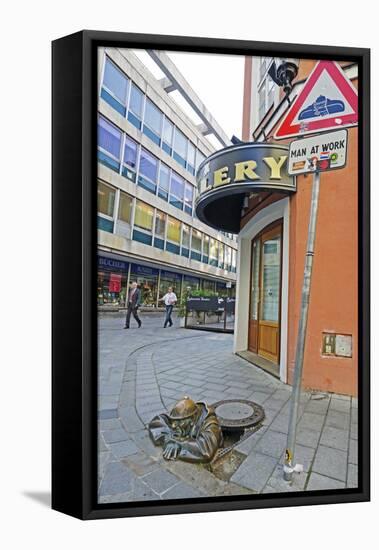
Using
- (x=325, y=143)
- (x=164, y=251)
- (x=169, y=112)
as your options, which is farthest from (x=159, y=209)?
(x=325, y=143)

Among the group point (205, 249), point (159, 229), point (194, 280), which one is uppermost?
point (159, 229)

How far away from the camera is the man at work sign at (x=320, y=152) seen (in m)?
1.93

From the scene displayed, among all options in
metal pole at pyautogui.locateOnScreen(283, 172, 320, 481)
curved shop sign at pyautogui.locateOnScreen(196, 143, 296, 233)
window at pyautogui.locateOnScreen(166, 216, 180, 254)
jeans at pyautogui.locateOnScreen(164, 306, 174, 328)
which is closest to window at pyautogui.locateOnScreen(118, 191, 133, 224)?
window at pyautogui.locateOnScreen(166, 216, 180, 254)

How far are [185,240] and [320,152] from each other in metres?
1.14

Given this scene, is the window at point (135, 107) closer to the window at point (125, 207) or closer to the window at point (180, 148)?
the window at point (180, 148)

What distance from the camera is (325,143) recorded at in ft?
6.42

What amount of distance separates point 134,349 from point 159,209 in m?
1.03

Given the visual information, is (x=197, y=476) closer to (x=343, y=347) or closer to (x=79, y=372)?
(x=79, y=372)

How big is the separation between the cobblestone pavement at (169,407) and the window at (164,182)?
89cm

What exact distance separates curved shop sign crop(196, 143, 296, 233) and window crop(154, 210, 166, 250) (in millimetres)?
318

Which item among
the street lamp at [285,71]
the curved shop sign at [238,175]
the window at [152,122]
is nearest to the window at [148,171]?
the window at [152,122]

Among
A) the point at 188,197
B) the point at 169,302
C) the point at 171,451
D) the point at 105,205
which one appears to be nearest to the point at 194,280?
the point at 169,302

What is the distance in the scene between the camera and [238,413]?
220 centimetres

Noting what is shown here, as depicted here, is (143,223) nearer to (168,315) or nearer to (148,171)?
(148,171)
